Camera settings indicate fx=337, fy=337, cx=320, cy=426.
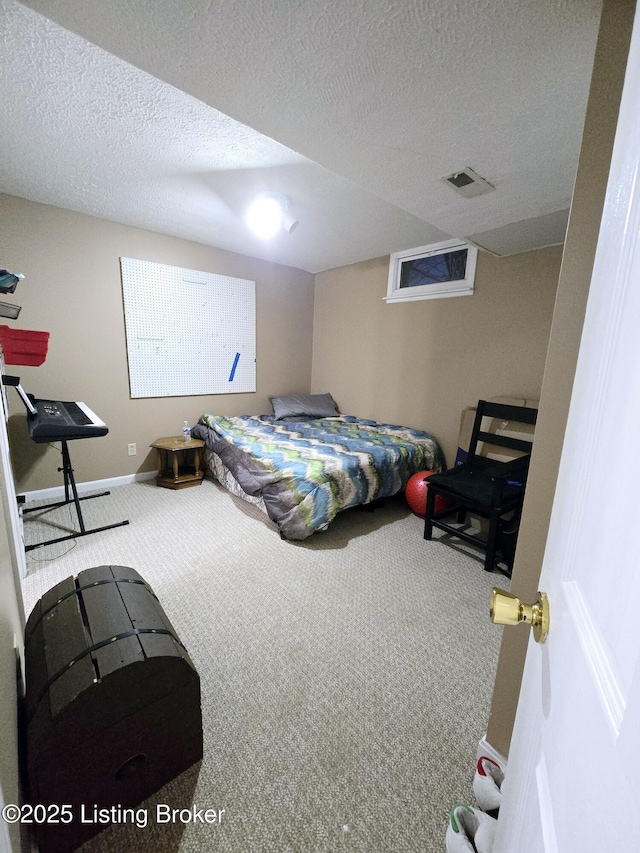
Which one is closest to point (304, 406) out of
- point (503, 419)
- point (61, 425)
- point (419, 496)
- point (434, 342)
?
point (434, 342)

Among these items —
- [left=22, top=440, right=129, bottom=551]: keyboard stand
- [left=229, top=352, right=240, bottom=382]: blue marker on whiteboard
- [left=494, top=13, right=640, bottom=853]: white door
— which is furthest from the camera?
[left=229, top=352, right=240, bottom=382]: blue marker on whiteboard

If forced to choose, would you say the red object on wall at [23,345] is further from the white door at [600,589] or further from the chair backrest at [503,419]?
the chair backrest at [503,419]

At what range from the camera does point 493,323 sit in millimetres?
2852

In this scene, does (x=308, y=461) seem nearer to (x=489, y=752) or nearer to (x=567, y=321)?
(x=489, y=752)

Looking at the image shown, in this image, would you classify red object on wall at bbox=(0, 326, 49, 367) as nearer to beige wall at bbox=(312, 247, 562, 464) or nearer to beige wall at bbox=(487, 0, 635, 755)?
beige wall at bbox=(487, 0, 635, 755)

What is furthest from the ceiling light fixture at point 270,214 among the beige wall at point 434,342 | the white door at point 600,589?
the white door at point 600,589

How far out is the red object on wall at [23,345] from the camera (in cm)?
203

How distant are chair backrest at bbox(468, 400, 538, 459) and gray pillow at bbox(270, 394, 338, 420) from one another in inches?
74.3

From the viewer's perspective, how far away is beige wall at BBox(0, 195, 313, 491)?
8.90 feet

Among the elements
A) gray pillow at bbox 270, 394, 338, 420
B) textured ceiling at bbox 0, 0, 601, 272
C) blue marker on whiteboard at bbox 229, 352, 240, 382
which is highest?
textured ceiling at bbox 0, 0, 601, 272

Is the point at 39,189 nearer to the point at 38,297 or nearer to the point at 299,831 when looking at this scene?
the point at 38,297

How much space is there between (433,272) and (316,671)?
3.34 metres

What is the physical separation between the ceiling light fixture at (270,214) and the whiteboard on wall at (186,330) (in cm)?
103

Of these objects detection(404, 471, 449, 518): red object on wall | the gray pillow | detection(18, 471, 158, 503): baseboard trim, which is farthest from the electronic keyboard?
detection(404, 471, 449, 518): red object on wall
